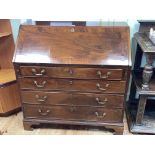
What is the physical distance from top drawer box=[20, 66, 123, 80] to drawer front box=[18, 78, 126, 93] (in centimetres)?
5

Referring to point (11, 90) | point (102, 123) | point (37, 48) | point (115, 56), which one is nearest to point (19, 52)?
point (37, 48)

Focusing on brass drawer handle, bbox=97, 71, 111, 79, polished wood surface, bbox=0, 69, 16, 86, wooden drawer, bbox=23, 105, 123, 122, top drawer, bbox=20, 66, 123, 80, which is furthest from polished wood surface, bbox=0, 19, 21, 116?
brass drawer handle, bbox=97, 71, 111, 79

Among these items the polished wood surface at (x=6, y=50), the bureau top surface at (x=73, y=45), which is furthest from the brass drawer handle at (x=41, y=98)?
the polished wood surface at (x=6, y=50)

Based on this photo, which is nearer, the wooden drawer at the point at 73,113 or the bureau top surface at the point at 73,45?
the bureau top surface at the point at 73,45

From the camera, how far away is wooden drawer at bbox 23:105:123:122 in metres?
1.72

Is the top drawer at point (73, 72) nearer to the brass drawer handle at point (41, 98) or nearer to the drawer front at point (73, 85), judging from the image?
the drawer front at point (73, 85)

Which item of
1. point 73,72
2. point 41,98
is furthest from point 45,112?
point 73,72

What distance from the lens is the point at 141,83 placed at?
172 cm

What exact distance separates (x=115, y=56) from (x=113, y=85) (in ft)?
0.76

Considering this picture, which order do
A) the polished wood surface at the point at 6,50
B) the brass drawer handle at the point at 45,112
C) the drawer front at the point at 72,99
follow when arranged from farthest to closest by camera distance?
1. the polished wood surface at the point at 6,50
2. the brass drawer handle at the point at 45,112
3. the drawer front at the point at 72,99

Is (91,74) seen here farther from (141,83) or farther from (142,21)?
(142,21)

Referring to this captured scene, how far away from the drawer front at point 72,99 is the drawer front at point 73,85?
0.05 m

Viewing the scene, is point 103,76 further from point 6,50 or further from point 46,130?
point 6,50

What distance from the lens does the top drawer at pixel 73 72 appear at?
153 centimetres
